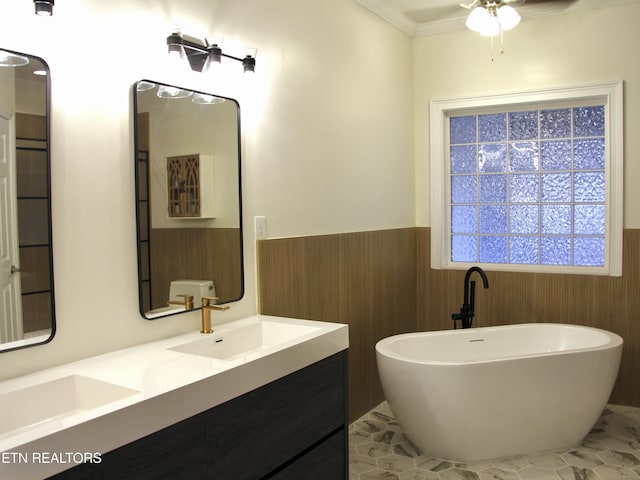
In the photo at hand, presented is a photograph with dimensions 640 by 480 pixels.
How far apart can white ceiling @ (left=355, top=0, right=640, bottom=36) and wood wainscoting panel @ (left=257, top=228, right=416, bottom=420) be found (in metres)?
1.43

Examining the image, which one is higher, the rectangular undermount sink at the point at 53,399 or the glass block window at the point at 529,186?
the glass block window at the point at 529,186

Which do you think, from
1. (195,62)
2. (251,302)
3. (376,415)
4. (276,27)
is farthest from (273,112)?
(376,415)

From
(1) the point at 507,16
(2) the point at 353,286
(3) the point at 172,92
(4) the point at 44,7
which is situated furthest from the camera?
(2) the point at 353,286

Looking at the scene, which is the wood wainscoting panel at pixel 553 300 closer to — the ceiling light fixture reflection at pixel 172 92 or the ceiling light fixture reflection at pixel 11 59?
the ceiling light fixture reflection at pixel 172 92

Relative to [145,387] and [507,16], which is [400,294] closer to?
[507,16]

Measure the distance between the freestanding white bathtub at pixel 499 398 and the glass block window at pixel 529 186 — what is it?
1.01m

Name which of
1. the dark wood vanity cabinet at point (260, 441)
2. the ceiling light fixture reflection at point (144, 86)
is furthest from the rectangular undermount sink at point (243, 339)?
the ceiling light fixture reflection at point (144, 86)

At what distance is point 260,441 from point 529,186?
2.92 metres

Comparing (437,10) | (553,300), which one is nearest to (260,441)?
(553,300)

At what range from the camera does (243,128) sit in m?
2.47

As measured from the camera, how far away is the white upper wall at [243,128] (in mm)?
1721

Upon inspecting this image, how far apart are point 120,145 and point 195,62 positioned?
47 centimetres

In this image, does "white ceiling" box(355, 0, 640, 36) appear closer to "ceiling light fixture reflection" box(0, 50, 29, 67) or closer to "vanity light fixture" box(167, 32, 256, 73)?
"vanity light fixture" box(167, 32, 256, 73)

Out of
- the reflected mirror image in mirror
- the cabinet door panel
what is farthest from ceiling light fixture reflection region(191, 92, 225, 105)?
the cabinet door panel
